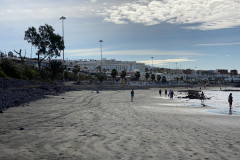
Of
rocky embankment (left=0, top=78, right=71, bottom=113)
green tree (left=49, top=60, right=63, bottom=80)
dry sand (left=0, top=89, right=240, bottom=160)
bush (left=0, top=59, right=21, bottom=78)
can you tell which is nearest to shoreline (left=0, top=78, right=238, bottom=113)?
rocky embankment (left=0, top=78, right=71, bottom=113)

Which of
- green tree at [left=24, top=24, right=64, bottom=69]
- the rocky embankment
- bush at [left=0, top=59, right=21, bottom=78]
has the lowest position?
the rocky embankment

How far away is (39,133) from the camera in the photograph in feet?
28.1

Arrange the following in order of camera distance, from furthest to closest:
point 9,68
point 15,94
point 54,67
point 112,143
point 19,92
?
point 54,67 → point 9,68 → point 19,92 → point 15,94 → point 112,143

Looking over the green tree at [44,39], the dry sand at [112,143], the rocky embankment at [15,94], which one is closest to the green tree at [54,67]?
the green tree at [44,39]

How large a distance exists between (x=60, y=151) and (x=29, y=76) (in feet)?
127

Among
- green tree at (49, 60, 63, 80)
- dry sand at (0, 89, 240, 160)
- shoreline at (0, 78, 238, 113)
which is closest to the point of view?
dry sand at (0, 89, 240, 160)

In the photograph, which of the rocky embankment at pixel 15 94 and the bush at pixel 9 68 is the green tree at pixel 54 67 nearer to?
the bush at pixel 9 68

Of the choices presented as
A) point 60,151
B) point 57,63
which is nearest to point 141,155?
point 60,151

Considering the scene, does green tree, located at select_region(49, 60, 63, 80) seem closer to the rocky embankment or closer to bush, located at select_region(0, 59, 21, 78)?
bush, located at select_region(0, 59, 21, 78)

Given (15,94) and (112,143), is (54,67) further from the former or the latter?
(112,143)

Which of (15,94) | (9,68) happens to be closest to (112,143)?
(15,94)

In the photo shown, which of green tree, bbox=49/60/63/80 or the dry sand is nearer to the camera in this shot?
the dry sand

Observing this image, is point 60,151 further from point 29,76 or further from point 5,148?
point 29,76

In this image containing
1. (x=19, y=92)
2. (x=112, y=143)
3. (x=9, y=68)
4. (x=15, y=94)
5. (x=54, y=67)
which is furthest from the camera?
(x=54, y=67)
